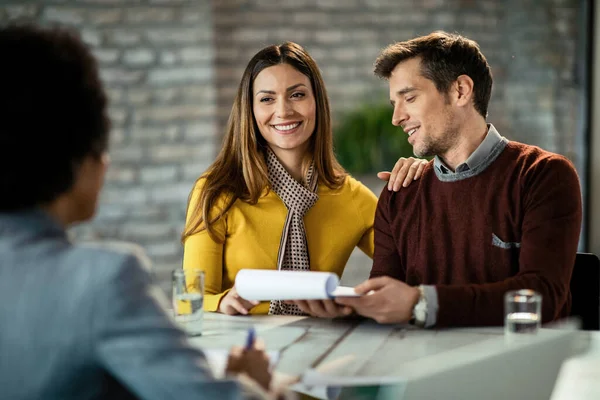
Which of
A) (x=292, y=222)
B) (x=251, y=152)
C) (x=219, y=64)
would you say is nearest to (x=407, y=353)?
(x=292, y=222)

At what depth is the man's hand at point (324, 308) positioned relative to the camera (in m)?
1.76

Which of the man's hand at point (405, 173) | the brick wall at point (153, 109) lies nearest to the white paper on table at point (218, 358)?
the man's hand at point (405, 173)

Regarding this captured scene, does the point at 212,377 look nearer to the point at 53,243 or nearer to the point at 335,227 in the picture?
the point at 53,243

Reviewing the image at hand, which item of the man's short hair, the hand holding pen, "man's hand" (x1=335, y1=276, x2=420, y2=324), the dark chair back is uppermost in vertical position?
the man's short hair

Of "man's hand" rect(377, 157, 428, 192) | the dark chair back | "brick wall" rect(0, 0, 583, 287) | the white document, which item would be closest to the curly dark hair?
the white document

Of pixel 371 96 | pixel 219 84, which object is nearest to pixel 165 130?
pixel 219 84

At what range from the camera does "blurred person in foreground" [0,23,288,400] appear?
0.92m

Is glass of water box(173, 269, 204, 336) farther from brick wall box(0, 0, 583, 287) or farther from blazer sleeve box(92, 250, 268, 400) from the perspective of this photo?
brick wall box(0, 0, 583, 287)

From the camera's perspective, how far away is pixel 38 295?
36.5 inches

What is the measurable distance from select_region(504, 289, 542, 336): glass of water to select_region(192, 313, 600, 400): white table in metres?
0.03

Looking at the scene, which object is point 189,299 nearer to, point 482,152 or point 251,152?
point 251,152

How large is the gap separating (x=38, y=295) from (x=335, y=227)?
1.48 metres

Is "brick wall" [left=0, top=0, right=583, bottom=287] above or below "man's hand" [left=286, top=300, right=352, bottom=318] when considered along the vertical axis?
above

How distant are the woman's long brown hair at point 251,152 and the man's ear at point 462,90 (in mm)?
437
